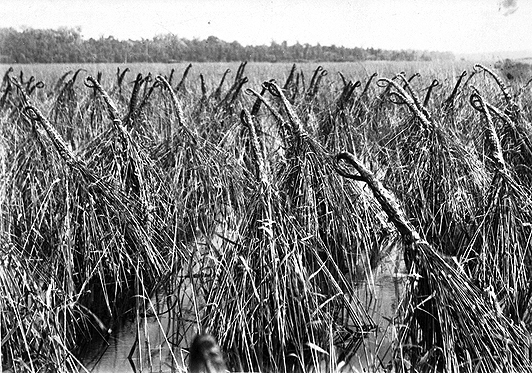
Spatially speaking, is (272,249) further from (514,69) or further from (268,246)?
(514,69)

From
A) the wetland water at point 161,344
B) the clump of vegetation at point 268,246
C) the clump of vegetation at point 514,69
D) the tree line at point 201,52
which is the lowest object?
the wetland water at point 161,344

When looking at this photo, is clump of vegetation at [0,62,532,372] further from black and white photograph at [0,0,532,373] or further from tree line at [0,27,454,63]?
tree line at [0,27,454,63]

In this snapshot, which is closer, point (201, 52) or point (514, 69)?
point (514, 69)

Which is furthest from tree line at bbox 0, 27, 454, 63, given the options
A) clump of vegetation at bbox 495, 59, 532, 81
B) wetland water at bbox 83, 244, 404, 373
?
wetland water at bbox 83, 244, 404, 373

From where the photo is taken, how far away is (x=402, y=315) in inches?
126

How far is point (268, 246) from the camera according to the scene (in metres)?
3.56

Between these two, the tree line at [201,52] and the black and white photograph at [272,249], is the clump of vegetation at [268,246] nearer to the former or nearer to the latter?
the black and white photograph at [272,249]

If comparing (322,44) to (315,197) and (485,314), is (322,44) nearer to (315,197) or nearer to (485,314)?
(315,197)

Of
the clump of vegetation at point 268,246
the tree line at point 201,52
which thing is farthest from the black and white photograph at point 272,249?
the tree line at point 201,52

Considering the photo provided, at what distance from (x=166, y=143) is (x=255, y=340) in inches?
98.3

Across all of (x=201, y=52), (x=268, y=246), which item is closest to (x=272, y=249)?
(x=268, y=246)

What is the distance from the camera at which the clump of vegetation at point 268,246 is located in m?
3.10

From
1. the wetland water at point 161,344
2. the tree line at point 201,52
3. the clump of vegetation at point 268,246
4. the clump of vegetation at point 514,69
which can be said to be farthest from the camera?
the clump of vegetation at point 514,69

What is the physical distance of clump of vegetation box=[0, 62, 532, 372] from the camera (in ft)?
10.2
